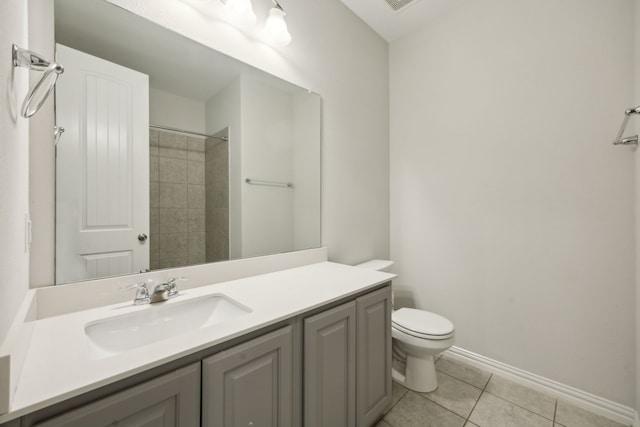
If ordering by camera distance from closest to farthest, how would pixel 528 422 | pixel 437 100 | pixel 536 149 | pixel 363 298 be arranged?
pixel 363 298 → pixel 528 422 → pixel 536 149 → pixel 437 100

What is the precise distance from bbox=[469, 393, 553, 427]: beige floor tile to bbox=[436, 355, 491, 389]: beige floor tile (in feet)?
0.51

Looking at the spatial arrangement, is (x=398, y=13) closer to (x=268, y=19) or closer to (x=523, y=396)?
(x=268, y=19)

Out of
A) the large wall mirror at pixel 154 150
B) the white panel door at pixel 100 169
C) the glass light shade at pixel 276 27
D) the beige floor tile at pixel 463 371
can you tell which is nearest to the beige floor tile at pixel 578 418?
the beige floor tile at pixel 463 371

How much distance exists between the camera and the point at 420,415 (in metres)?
1.44

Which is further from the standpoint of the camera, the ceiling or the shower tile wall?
the ceiling

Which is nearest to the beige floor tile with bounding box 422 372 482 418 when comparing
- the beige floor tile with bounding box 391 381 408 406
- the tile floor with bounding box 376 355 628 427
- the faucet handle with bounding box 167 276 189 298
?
the tile floor with bounding box 376 355 628 427

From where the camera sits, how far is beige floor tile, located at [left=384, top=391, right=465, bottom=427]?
1382mm

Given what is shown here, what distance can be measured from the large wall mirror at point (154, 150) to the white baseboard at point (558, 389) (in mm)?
1651

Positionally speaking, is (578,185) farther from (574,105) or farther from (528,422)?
(528,422)

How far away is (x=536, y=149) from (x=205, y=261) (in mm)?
2068

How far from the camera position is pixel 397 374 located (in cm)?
178

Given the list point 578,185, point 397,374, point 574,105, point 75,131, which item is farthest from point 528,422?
point 75,131

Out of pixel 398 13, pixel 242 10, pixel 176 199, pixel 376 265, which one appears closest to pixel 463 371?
pixel 376 265

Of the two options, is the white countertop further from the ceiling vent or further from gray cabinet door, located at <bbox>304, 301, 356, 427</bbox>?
the ceiling vent
